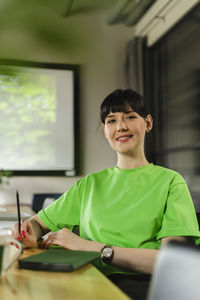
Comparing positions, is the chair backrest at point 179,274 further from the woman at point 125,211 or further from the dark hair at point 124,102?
the dark hair at point 124,102

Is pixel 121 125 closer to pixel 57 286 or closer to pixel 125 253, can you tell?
pixel 125 253

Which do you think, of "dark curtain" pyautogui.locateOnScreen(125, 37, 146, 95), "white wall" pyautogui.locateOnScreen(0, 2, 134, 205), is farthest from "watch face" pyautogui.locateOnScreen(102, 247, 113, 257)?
"dark curtain" pyautogui.locateOnScreen(125, 37, 146, 95)

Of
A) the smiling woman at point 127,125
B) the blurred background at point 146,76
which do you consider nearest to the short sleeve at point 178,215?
the smiling woman at point 127,125

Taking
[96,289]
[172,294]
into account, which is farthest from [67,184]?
[172,294]

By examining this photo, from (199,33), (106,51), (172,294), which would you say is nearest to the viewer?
(172,294)

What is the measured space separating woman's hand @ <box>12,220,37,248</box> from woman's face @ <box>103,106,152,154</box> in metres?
0.43

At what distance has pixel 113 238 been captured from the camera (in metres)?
1.14

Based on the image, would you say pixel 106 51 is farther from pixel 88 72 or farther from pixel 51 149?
pixel 51 149

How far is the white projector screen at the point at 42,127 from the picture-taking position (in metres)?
3.85

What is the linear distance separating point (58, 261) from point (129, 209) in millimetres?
384

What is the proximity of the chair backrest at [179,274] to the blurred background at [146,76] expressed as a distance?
2.98 m

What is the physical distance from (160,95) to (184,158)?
0.84 meters

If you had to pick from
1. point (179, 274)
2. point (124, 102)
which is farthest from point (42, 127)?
point (179, 274)

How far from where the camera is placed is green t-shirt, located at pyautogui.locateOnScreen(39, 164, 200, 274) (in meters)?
1.11
